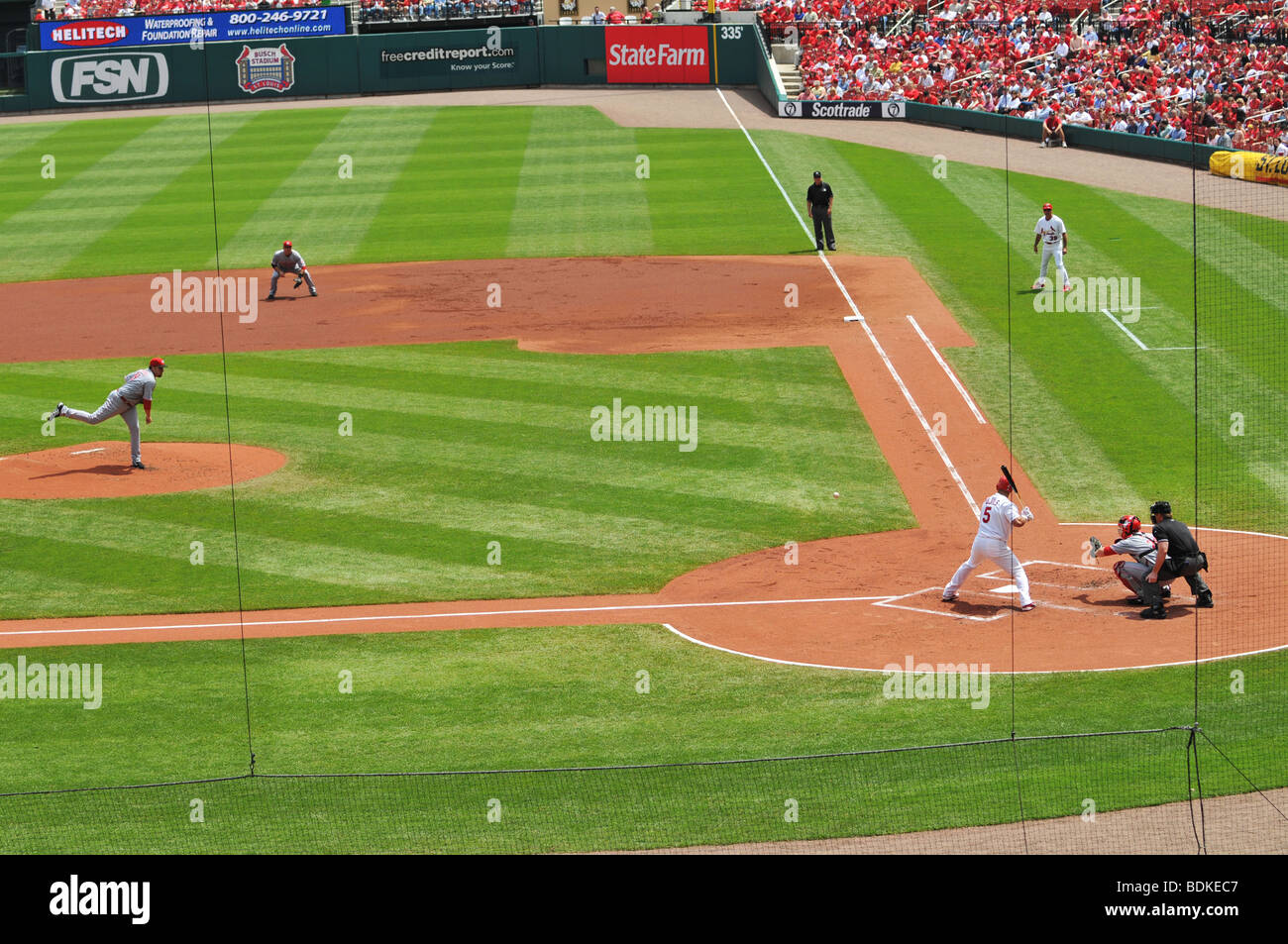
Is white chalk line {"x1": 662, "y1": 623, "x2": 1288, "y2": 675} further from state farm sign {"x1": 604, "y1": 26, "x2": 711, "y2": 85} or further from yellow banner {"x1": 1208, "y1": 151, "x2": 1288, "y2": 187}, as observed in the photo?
state farm sign {"x1": 604, "y1": 26, "x2": 711, "y2": 85}

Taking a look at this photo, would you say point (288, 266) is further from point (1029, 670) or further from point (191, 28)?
point (191, 28)

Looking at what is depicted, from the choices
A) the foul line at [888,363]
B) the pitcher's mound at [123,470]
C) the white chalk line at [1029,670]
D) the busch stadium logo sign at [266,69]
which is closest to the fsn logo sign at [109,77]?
the busch stadium logo sign at [266,69]

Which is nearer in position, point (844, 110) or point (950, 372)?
point (950, 372)

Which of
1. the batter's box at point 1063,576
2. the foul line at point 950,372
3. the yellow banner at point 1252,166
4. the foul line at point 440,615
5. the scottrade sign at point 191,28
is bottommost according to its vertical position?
the foul line at point 440,615

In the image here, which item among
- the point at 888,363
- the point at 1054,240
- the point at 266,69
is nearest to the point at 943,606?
the point at 888,363

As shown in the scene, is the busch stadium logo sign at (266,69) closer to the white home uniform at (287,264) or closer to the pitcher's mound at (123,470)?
the white home uniform at (287,264)
